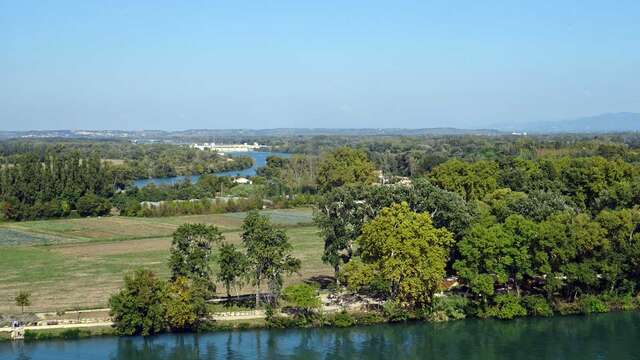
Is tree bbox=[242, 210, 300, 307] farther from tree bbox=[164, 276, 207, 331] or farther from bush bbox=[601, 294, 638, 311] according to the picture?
bush bbox=[601, 294, 638, 311]

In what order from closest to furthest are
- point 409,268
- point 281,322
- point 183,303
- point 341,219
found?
point 183,303 → point 409,268 → point 281,322 → point 341,219

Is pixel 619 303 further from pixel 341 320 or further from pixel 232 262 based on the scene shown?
pixel 232 262

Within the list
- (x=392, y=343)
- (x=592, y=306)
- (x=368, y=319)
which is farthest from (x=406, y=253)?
(x=592, y=306)

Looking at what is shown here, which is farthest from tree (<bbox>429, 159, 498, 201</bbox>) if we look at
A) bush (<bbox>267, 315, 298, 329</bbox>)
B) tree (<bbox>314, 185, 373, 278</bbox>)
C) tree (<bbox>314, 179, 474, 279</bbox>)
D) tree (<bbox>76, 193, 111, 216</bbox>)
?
tree (<bbox>76, 193, 111, 216</bbox>)

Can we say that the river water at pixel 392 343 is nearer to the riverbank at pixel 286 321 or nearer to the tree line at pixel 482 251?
the riverbank at pixel 286 321

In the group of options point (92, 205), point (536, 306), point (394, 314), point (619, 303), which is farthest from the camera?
point (92, 205)

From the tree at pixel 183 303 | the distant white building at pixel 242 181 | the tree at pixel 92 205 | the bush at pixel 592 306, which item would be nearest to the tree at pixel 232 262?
the tree at pixel 183 303

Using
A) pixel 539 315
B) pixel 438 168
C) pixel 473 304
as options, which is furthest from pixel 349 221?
pixel 438 168
